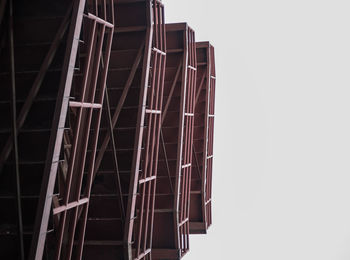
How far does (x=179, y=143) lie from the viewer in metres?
25.9

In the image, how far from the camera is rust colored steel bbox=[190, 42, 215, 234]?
32875mm

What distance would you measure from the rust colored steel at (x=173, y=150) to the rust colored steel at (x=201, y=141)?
4.79m

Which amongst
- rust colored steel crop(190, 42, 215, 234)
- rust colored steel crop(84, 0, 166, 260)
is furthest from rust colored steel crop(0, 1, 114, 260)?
rust colored steel crop(190, 42, 215, 234)

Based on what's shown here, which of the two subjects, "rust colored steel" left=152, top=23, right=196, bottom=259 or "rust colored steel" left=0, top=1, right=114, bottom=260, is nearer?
"rust colored steel" left=0, top=1, right=114, bottom=260

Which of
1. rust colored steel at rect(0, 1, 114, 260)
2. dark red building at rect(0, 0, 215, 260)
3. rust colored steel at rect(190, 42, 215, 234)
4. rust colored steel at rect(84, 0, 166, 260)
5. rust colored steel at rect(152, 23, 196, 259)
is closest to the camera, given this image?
rust colored steel at rect(0, 1, 114, 260)

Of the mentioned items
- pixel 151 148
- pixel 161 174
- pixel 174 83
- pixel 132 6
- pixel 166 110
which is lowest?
pixel 161 174

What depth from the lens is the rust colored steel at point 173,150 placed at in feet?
83.2

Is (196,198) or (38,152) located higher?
(38,152)

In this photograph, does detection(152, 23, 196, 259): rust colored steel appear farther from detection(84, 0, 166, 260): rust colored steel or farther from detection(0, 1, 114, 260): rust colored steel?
detection(0, 1, 114, 260): rust colored steel

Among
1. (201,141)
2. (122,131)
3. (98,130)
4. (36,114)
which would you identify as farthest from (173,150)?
(36,114)

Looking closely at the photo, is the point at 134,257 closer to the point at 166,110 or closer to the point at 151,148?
the point at 151,148

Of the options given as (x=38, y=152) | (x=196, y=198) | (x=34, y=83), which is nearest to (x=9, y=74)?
(x=34, y=83)

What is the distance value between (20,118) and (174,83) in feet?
48.2

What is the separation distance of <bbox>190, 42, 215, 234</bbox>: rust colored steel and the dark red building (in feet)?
0.28
